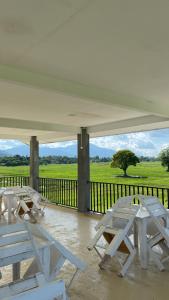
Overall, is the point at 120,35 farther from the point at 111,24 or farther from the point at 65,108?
the point at 65,108

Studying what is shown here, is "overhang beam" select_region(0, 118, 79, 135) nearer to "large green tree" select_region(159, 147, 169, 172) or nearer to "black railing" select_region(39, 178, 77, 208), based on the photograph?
"black railing" select_region(39, 178, 77, 208)

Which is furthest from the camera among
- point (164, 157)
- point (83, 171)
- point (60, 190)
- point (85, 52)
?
point (164, 157)

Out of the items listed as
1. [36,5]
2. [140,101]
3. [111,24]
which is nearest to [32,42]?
[36,5]

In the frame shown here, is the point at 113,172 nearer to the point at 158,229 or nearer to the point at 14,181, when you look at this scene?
the point at 14,181

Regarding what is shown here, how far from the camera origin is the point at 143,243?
11.1 feet

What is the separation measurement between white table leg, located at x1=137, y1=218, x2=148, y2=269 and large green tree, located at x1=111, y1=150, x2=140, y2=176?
7.20 m

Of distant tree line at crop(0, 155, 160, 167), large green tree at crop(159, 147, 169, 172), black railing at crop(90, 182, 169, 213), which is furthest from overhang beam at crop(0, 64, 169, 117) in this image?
large green tree at crop(159, 147, 169, 172)

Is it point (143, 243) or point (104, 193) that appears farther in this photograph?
point (104, 193)

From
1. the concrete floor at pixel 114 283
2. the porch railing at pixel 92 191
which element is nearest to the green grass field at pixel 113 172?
the porch railing at pixel 92 191

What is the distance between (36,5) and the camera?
5.54ft

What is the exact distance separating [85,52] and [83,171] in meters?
5.14

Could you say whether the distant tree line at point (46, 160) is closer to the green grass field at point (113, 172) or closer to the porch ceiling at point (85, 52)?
the green grass field at point (113, 172)

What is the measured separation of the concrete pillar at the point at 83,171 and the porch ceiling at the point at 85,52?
2.74m

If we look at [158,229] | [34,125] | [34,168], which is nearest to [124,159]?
[34,168]
